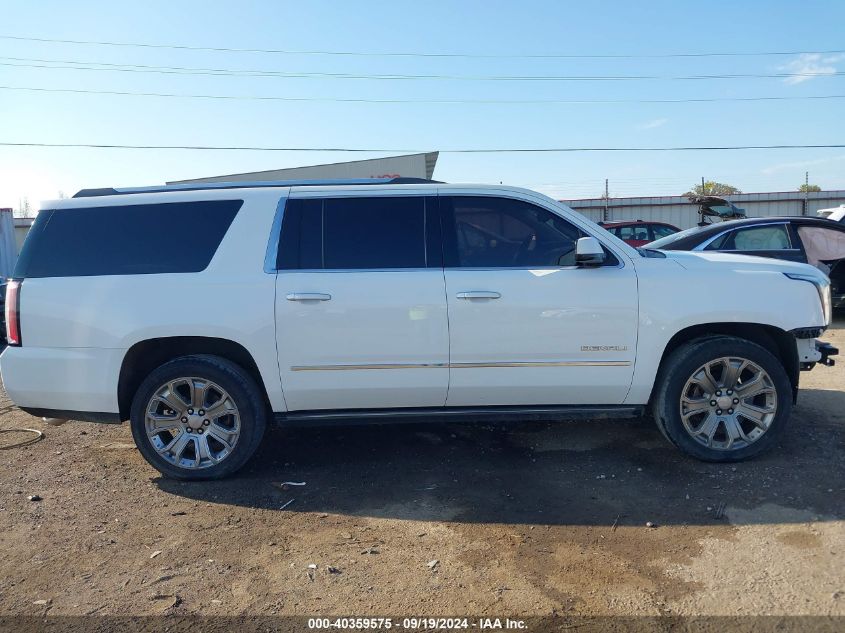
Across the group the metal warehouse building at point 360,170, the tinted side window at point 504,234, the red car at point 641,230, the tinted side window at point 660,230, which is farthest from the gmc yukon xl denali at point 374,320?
the metal warehouse building at point 360,170

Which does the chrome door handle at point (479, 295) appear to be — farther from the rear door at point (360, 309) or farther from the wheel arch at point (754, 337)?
the wheel arch at point (754, 337)

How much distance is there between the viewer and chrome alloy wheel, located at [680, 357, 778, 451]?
167 inches

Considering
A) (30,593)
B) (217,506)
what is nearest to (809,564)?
(217,506)

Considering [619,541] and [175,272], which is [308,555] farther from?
[175,272]

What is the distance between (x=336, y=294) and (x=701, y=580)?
263cm

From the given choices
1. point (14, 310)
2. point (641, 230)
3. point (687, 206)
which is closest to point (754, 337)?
point (14, 310)

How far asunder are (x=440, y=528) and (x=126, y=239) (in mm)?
2857

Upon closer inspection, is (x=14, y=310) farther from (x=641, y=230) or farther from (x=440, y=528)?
(x=641, y=230)

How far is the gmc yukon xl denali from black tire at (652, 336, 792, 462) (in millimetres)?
14

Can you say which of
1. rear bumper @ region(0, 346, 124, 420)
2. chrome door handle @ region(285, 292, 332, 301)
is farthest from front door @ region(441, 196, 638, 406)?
rear bumper @ region(0, 346, 124, 420)

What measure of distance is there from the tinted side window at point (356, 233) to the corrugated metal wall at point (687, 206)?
21515 mm

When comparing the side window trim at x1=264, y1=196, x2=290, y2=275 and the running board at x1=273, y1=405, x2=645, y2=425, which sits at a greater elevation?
the side window trim at x1=264, y1=196, x2=290, y2=275

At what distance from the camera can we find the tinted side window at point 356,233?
4.21 metres

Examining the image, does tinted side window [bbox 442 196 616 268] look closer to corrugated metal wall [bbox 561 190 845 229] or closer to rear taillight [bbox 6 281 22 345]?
rear taillight [bbox 6 281 22 345]
